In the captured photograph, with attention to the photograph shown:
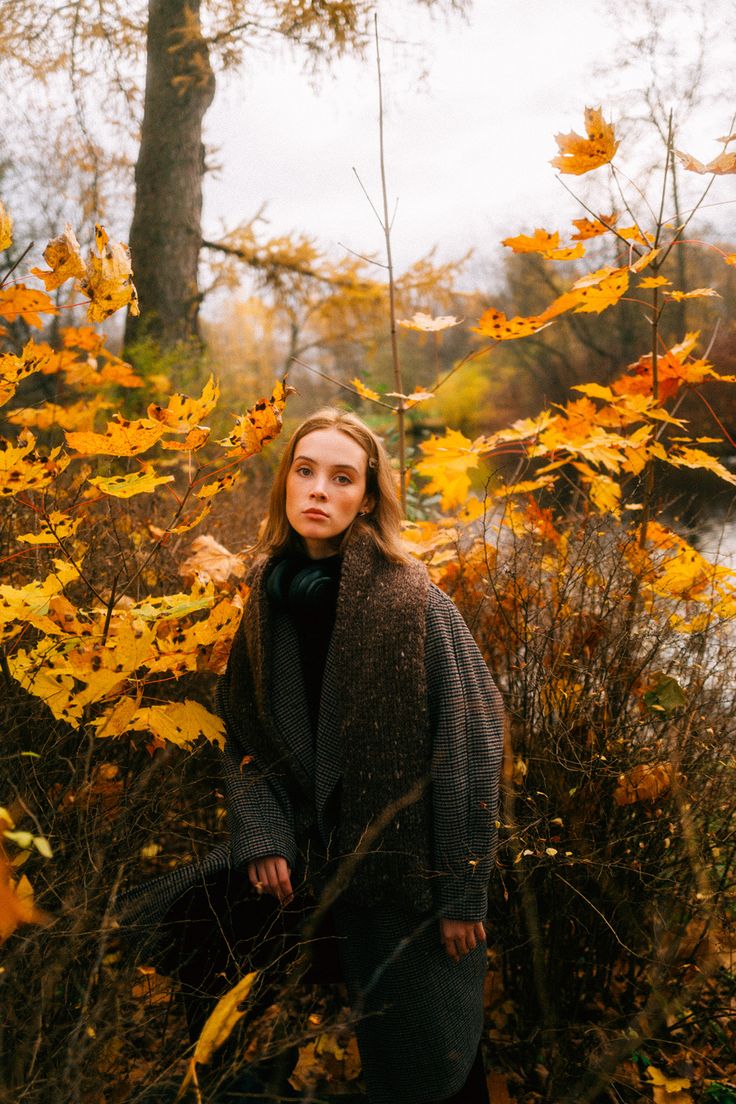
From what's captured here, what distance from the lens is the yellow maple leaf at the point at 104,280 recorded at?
1303 mm

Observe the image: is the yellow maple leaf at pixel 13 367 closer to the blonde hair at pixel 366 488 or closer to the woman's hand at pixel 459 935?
the blonde hair at pixel 366 488

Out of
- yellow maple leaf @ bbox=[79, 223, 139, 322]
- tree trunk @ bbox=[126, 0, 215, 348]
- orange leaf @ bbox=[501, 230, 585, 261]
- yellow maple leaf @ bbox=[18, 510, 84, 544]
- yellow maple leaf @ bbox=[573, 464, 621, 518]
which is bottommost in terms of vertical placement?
yellow maple leaf @ bbox=[18, 510, 84, 544]

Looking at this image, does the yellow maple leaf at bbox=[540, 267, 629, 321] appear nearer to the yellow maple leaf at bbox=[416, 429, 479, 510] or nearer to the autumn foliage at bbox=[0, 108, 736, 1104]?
the autumn foliage at bbox=[0, 108, 736, 1104]

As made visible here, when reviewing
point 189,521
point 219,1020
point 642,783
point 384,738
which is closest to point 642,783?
point 642,783

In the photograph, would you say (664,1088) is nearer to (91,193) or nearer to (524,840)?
(524,840)

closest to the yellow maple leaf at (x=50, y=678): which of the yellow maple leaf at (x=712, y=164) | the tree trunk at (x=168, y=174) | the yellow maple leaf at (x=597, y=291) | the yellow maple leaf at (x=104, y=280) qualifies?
the yellow maple leaf at (x=104, y=280)

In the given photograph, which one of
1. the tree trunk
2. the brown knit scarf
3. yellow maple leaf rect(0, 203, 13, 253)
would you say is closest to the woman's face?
the brown knit scarf

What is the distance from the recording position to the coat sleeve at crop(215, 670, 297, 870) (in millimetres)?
1647

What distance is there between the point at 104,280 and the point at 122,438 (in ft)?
0.96

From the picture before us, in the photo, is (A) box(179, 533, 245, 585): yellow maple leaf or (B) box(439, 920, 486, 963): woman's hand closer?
(B) box(439, 920, 486, 963): woman's hand

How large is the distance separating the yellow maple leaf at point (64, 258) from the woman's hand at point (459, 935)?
1567mm

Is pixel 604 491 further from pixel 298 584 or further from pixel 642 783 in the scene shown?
pixel 298 584

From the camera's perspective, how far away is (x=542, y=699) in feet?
6.31

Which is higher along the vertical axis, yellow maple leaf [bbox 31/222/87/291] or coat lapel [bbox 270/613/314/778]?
yellow maple leaf [bbox 31/222/87/291]
